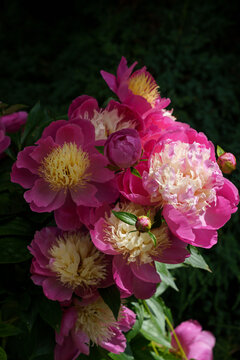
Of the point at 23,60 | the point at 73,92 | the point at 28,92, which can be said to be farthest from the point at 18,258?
the point at 23,60

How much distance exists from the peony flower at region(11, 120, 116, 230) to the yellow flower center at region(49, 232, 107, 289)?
32 millimetres

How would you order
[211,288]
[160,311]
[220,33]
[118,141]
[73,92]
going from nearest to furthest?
[118,141], [160,311], [211,288], [73,92], [220,33]

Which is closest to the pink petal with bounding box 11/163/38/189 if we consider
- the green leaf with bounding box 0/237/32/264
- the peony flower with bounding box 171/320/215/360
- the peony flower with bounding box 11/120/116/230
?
the peony flower with bounding box 11/120/116/230

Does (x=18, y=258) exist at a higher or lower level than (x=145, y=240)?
lower

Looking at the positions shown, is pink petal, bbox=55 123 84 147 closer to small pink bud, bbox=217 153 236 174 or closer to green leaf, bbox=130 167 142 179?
green leaf, bbox=130 167 142 179

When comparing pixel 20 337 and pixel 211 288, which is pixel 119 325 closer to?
pixel 20 337

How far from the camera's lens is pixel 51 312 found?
573 millimetres

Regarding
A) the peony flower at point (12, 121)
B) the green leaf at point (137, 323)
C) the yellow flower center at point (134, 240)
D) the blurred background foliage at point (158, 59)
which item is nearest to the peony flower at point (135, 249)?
the yellow flower center at point (134, 240)

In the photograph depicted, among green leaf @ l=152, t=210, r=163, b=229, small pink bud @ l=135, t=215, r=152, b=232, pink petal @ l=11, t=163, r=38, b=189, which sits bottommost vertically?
pink petal @ l=11, t=163, r=38, b=189

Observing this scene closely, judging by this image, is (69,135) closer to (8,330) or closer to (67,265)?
(67,265)

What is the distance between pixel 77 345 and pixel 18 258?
0.49ft

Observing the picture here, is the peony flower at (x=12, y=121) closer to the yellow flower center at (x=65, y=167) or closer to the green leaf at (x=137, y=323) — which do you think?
the yellow flower center at (x=65, y=167)

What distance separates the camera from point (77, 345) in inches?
23.1

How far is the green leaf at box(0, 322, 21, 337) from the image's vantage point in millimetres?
604
